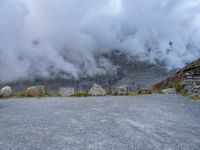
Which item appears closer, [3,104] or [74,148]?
[74,148]

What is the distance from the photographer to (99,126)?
7.86 m

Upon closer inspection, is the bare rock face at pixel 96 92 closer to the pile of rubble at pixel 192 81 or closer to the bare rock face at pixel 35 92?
the bare rock face at pixel 35 92

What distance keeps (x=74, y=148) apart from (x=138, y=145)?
4.43ft

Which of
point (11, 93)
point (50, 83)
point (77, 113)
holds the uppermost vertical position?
point (50, 83)

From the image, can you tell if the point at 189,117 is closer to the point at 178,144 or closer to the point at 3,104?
the point at 178,144

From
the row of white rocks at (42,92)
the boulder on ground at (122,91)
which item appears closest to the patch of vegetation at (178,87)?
the boulder on ground at (122,91)

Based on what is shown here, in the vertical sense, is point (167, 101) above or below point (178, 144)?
above

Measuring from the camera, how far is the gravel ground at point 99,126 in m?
6.39

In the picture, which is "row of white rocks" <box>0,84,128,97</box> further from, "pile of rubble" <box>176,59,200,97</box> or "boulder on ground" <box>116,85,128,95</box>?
"pile of rubble" <box>176,59,200,97</box>

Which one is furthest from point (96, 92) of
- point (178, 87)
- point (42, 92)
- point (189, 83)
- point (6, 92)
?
point (189, 83)

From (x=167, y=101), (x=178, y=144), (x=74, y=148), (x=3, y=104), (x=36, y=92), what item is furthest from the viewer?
(x=36, y=92)

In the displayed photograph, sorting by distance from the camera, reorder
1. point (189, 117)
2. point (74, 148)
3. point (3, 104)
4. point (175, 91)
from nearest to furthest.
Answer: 1. point (74, 148)
2. point (189, 117)
3. point (3, 104)
4. point (175, 91)

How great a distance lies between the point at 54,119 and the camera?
870 cm

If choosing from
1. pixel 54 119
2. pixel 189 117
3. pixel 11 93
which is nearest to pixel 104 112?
pixel 54 119
